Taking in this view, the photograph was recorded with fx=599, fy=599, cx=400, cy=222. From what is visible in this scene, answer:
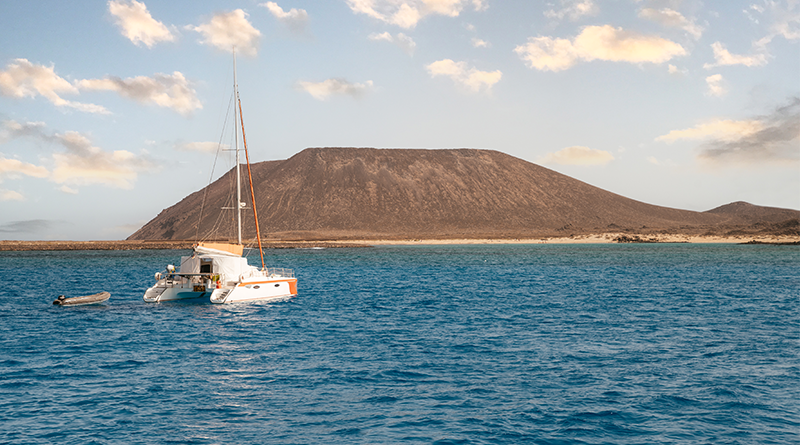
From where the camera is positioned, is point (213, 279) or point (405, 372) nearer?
point (405, 372)

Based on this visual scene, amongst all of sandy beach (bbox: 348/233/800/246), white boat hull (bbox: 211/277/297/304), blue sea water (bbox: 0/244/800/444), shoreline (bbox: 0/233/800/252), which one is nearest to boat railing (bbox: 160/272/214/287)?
blue sea water (bbox: 0/244/800/444)

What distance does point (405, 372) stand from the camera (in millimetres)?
18578

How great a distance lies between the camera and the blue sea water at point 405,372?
1341 centimetres

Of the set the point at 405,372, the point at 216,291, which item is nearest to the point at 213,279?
the point at 216,291

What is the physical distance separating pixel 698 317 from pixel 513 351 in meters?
14.2

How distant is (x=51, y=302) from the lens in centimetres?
3994

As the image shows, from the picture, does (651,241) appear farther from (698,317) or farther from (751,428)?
(751,428)

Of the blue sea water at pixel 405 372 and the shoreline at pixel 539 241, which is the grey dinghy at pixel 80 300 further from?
the shoreline at pixel 539 241

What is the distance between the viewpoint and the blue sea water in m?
13.4

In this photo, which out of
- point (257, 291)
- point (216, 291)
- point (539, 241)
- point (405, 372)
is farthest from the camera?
point (539, 241)

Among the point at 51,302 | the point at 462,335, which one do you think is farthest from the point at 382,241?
the point at 462,335

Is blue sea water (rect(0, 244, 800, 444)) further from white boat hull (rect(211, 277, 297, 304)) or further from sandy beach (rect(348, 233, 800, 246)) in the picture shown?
sandy beach (rect(348, 233, 800, 246))

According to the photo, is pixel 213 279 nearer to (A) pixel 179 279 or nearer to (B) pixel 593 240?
(A) pixel 179 279

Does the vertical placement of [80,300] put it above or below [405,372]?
above
